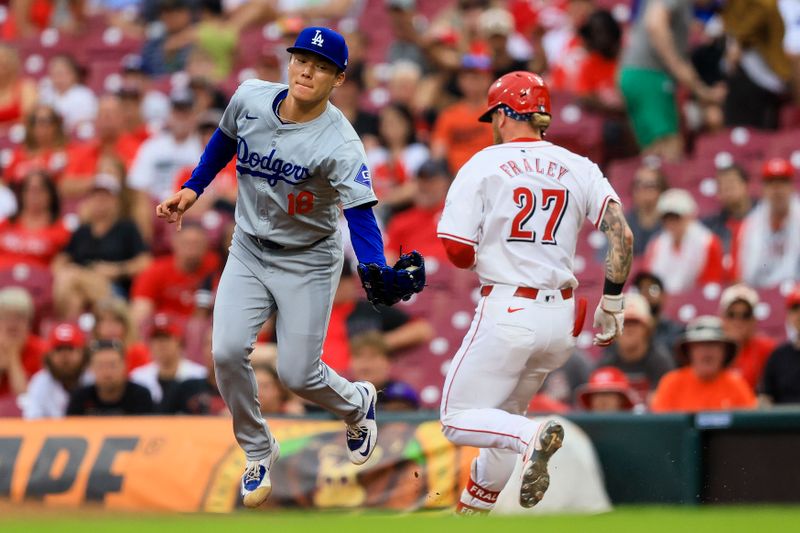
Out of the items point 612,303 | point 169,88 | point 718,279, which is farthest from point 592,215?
point 169,88

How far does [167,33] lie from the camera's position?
15.8 m

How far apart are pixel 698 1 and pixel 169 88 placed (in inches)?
209

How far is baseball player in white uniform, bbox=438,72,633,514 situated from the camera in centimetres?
665

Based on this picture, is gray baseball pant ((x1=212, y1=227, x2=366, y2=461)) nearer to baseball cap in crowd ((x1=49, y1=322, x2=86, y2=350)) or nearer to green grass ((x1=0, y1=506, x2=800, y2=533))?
green grass ((x1=0, y1=506, x2=800, y2=533))

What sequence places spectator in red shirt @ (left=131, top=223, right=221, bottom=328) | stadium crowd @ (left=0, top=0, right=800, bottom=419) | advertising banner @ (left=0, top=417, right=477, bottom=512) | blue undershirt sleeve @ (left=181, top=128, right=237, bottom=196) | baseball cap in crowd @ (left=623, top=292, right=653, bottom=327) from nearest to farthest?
1. blue undershirt sleeve @ (left=181, top=128, right=237, bottom=196)
2. advertising banner @ (left=0, top=417, right=477, bottom=512)
3. baseball cap in crowd @ (left=623, top=292, right=653, bottom=327)
4. stadium crowd @ (left=0, top=0, right=800, bottom=419)
5. spectator in red shirt @ (left=131, top=223, right=221, bottom=328)

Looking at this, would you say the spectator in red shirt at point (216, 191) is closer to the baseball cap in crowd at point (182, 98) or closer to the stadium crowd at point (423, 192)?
the stadium crowd at point (423, 192)

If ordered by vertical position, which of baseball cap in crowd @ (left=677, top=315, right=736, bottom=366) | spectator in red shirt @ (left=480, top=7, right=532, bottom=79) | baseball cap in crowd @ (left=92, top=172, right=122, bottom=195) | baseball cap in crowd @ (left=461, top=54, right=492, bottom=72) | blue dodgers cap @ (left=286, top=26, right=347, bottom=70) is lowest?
baseball cap in crowd @ (left=677, top=315, right=736, bottom=366)

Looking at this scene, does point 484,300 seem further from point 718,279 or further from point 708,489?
point 718,279

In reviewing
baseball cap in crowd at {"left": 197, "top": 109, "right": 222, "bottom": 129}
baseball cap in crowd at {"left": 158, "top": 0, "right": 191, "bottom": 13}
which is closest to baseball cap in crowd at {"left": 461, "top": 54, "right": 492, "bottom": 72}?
baseball cap in crowd at {"left": 197, "top": 109, "right": 222, "bottom": 129}

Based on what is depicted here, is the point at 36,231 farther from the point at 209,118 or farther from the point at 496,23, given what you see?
the point at 496,23

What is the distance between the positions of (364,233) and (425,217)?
17.0ft

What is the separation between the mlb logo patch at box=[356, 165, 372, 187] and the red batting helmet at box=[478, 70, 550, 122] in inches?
36.9

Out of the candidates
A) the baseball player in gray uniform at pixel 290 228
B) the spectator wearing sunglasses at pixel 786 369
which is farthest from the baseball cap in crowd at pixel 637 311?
the baseball player in gray uniform at pixel 290 228

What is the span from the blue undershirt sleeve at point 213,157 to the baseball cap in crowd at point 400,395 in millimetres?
2900
